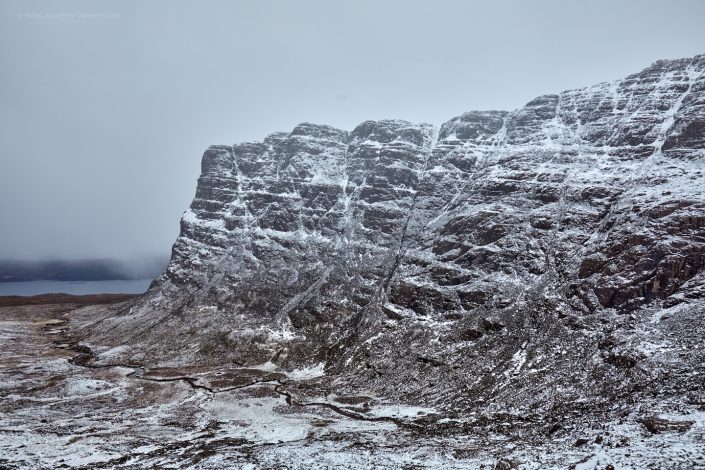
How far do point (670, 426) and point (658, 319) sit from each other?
32.6 metres

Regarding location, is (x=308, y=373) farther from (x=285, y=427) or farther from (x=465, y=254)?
(x=465, y=254)

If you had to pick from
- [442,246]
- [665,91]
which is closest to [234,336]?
[442,246]

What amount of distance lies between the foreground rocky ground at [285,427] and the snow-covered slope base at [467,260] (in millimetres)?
4468

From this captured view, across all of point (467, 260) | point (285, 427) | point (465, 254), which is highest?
point (465, 254)

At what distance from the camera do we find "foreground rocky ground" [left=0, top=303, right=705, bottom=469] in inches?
1457

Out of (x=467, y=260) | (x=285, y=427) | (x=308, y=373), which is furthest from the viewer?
(x=467, y=260)

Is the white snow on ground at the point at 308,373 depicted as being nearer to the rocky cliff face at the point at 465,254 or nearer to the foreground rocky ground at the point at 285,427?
the foreground rocky ground at the point at 285,427

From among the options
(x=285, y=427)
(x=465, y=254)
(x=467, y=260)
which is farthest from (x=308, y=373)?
(x=465, y=254)

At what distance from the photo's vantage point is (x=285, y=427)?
5622cm

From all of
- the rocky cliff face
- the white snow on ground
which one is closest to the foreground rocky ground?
the white snow on ground

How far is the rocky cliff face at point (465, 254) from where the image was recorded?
6631cm

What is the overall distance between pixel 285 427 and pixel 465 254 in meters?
63.4

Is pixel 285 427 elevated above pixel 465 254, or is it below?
below

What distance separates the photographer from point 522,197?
10694 centimetres
